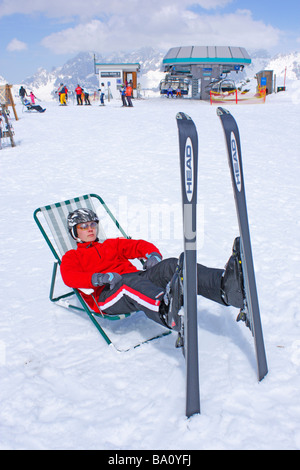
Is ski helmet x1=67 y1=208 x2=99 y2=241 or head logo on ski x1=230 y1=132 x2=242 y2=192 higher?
head logo on ski x1=230 y1=132 x2=242 y2=192

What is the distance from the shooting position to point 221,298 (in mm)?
2801

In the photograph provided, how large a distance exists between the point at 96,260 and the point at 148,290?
74 cm

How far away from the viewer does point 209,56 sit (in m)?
25.8

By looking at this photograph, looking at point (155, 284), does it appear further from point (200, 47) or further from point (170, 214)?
point (200, 47)

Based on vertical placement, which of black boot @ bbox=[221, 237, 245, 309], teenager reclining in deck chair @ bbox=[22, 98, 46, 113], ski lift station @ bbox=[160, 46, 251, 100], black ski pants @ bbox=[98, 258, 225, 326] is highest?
ski lift station @ bbox=[160, 46, 251, 100]

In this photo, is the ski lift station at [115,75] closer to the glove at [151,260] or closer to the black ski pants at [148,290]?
the glove at [151,260]

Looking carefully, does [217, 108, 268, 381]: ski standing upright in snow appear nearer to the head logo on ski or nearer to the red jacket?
the head logo on ski

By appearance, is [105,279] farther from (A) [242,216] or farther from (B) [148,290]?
(A) [242,216]

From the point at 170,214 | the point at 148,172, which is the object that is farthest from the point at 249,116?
the point at 170,214

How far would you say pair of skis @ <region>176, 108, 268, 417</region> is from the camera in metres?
2.09

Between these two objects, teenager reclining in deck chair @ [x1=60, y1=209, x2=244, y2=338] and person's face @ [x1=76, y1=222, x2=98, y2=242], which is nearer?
teenager reclining in deck chair @ [x1=60, y1=209, x2=244, y2=338]

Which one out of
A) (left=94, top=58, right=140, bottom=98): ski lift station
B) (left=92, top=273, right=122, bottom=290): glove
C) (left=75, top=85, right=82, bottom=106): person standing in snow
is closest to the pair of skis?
(left=92, top=273, right=122, bottom=290): glove

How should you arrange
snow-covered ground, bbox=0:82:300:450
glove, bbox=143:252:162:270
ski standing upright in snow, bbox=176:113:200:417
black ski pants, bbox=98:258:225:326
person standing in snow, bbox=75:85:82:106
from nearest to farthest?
ski standing upright in snow, bbox=176:113:200:417 < snow-covered ground, bbox=0:82:300:450 < black ski pants, bbox=98:258:225:326 < glove, bbox=143:252:162:270 < person standing in snow, bbox=75:85:82:106

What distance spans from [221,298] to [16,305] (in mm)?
2191
